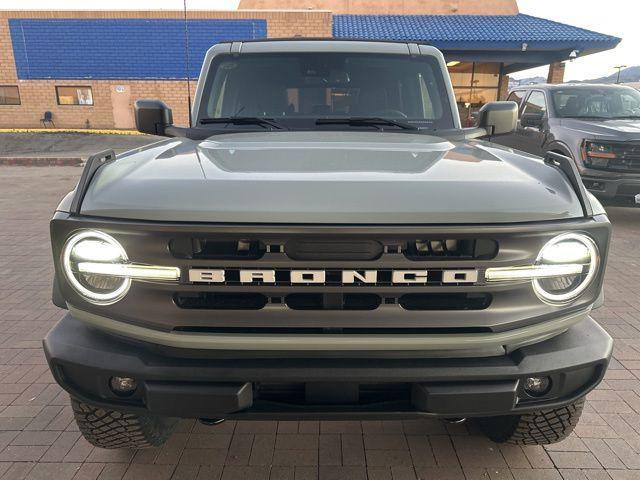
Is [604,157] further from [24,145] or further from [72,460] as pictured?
[24,145]

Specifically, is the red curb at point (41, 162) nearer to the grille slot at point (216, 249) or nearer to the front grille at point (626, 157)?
the front grille at point (626, 157)

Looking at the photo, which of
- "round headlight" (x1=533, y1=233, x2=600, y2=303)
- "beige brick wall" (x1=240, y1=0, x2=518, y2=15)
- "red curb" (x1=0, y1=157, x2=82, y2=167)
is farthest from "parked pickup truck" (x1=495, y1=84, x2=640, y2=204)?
"beige brick wall" (x1=240, y1=0, x2=518, y2=15)

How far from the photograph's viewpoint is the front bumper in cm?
175

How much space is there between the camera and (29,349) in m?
3.61

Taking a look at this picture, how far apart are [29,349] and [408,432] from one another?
9.03ft

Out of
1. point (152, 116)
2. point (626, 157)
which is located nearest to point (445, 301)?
point (152, 116)

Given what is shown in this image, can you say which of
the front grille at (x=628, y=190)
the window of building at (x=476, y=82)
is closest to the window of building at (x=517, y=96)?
the front grille at (x=628, y=190)

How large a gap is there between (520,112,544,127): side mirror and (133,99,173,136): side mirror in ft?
21.3

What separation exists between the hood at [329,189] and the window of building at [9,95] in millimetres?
25987

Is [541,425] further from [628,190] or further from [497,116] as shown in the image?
[628,190]

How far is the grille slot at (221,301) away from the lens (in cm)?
176

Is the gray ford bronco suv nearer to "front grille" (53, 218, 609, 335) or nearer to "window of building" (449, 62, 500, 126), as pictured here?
"front grille" (53, 218, 609, 335)

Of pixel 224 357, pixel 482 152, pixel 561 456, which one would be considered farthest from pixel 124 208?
pixel 561 456

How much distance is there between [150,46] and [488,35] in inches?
566
